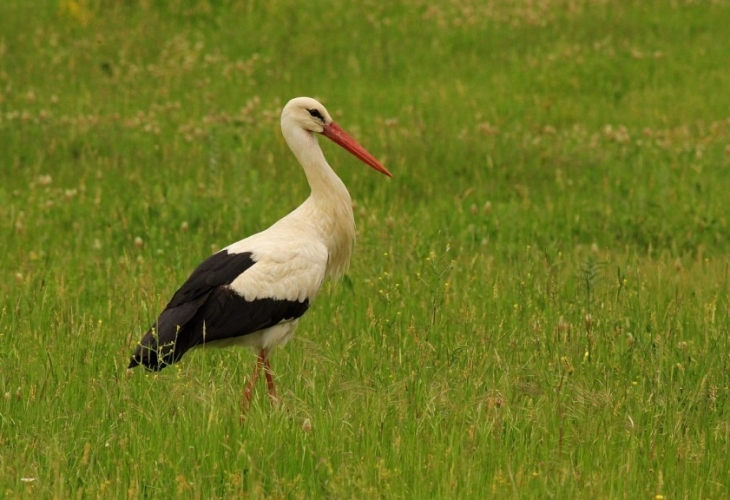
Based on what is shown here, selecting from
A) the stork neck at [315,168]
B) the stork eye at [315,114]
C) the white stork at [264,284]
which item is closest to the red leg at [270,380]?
the white stork at [264,284]

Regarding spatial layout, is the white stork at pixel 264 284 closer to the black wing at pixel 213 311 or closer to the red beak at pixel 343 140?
the black wing at pixel 213 311

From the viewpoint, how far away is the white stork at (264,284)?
586 cm

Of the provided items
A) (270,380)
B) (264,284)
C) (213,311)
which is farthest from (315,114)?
(270,380)

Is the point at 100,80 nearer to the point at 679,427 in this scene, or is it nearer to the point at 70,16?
the point at 70,16

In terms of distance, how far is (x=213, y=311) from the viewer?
6016 mm

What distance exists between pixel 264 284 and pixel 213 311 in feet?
1.03

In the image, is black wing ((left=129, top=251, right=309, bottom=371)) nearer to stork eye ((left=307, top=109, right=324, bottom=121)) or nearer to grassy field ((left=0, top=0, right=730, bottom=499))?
grassy field ((left=0, top=0, right=730, bottom=499))

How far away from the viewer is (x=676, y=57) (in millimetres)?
15039

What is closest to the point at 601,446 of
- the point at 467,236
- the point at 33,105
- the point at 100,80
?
the point at 467,236

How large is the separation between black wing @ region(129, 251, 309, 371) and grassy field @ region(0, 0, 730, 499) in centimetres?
17

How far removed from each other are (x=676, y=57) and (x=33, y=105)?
7.46m

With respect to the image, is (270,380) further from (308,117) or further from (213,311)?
(308,117)

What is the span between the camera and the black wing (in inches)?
227

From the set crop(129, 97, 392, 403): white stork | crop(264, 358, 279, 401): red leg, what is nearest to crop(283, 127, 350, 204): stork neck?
crop(129, 97, 392, 403): white stork
